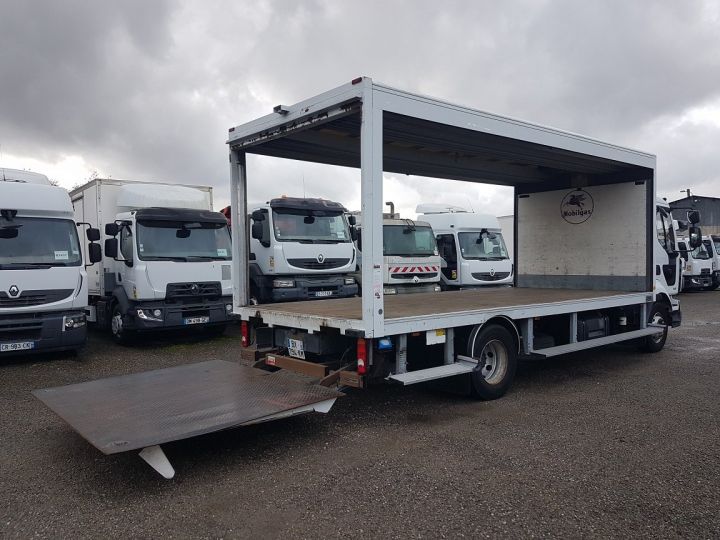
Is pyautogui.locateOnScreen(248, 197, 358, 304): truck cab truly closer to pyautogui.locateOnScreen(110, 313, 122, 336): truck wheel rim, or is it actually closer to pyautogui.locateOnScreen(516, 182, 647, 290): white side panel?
pyautogui.locateOnScreen(110, 313, 122, 336): truck wheel rim

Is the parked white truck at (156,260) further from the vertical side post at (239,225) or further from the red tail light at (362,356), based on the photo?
the red tail light at (362,356)

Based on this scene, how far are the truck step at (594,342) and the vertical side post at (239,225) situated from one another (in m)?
3.50

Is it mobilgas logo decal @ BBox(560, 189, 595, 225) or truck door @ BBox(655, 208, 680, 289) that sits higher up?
mobilgas logo decal @ BBox(560, 189, 595, 225)

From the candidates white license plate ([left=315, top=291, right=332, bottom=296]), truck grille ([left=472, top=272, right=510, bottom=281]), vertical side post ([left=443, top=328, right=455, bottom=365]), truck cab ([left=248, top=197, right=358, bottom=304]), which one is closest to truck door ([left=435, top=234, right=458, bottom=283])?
truck grille ([left=472, top=272, right=510, bottom=281])

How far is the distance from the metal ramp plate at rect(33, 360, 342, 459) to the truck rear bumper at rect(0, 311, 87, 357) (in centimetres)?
327

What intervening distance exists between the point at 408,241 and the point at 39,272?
738cm

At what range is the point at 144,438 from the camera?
151 inches

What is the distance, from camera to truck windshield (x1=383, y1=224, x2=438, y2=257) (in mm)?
12430

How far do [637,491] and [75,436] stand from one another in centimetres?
472

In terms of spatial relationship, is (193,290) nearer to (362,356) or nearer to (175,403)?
(175,403)

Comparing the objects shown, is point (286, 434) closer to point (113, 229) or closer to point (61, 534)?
point (61, 534)

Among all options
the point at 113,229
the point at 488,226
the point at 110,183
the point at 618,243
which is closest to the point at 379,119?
the point at 618,243

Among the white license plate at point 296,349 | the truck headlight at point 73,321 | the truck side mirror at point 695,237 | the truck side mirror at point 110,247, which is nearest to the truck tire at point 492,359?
the white license plate at point 296,349

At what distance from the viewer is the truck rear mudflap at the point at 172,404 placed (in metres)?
3.90
